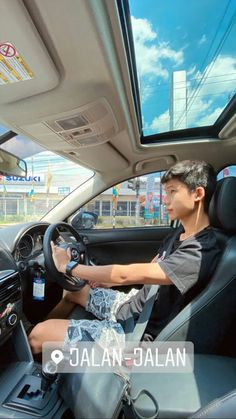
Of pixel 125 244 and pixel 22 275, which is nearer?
pixel 22 275

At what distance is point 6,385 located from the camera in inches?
51.7

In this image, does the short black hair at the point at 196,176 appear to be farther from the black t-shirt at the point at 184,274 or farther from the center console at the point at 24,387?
the center console at the point at 24,387

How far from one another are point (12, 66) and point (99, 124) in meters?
0.71

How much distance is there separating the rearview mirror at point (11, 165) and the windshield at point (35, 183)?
61mm

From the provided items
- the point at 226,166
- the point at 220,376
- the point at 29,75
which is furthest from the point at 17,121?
the point at 226,166

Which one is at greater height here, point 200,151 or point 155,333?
point 200,151

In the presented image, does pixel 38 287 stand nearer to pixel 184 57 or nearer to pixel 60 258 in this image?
pixel 60 258

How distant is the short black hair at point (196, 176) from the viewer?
150cm

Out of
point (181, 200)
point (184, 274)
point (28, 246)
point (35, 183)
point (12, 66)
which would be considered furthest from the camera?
point (35, 183)

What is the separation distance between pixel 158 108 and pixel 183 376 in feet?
5.18

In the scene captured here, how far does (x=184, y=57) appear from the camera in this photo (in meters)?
1.51

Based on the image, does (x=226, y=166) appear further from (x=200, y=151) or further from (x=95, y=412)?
(x=95, y=412)

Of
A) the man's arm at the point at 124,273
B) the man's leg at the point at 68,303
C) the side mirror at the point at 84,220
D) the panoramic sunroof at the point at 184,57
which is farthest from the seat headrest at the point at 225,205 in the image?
the side mirror at the point at 84,220

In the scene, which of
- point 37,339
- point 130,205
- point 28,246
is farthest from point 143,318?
point 130,205
